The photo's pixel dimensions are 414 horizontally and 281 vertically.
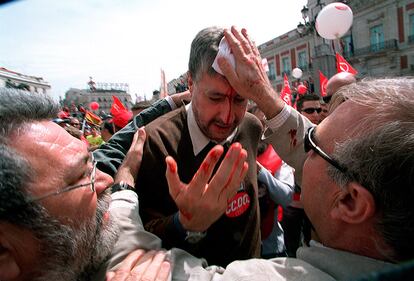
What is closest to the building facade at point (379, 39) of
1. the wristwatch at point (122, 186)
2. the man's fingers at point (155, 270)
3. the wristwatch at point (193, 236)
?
the wristwatch at point (122, 186)

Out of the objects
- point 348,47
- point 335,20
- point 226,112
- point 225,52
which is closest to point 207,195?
point 226,112

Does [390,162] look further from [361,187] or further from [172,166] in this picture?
[172,166]

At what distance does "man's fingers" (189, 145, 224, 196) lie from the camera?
3.52 ft

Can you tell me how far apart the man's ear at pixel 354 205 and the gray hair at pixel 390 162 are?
0.02 m

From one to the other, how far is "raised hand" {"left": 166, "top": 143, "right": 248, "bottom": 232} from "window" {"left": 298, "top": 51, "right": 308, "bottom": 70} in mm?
34701

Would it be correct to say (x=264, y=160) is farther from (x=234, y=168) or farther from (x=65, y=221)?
(x=65, y=221)

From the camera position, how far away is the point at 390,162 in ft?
2.76

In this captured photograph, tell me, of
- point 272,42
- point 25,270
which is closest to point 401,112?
point 25,270

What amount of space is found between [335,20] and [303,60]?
2986 centimetres

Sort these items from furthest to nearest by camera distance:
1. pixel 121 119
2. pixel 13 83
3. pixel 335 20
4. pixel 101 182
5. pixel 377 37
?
pixel 377 37 < pixel 335 20 < pixel 121 119 < pixel 13 83 < pixel 101 182

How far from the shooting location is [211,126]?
1.68 metres

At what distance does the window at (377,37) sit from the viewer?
92.7 ft

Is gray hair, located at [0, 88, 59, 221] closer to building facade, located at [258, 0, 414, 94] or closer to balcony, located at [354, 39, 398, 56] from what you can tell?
building facade, located at [258, 0, 414, 94]

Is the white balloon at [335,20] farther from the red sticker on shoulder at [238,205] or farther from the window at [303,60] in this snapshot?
the window at [303,60]
